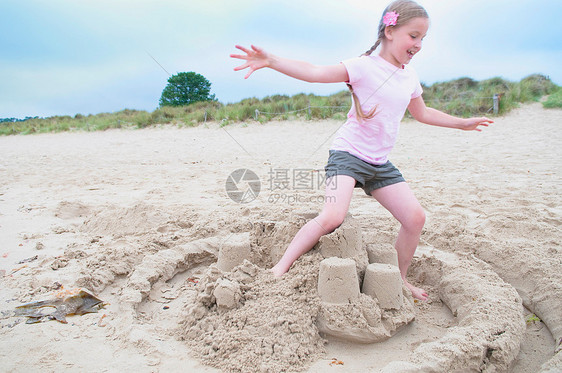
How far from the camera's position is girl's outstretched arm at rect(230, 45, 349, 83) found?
1.72 metres

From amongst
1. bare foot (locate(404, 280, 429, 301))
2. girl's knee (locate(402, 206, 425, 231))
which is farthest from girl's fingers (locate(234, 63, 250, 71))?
bare foot (locate(404, 280, 429, 301))

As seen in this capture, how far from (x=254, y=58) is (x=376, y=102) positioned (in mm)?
747

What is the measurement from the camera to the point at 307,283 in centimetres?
185

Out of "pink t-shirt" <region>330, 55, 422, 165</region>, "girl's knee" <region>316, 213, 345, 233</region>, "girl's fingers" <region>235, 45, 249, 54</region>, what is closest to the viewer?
"girl's fingers" <region>235, 45, 249, 54</region>

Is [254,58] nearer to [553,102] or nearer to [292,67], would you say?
[292,67]

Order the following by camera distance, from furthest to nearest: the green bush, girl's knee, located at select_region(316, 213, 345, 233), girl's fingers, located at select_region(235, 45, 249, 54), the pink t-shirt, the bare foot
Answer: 1. the green bush
2. the bare foot
3. the pink t-shirt
4. girl's knee, located at select_region(316, 213, 345, 233)
5. girl's fingers, located at select_region(235, 45, 249, 54)

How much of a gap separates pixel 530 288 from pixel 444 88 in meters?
13.6

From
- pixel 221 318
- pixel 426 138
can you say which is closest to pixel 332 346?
pixel 221 318

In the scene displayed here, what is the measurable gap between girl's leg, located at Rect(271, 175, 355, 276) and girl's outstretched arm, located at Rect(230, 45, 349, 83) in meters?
0.53

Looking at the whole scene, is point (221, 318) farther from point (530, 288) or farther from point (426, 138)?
point (426, 138)

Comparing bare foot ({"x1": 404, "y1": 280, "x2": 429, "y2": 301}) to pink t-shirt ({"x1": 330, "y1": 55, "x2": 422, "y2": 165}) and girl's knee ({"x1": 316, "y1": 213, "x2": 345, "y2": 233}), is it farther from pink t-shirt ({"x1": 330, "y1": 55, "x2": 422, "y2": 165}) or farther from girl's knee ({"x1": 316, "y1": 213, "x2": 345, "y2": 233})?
pink t-shirt ({"x1": 330, "y1": 55, "x2": 422, "y2": 165})

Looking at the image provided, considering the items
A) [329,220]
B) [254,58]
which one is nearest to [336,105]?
[329,220]

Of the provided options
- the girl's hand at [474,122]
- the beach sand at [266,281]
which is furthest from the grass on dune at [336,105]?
the girl's hand at [474,122]

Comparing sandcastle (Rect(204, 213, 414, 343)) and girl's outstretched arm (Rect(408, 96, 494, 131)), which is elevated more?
girl's outstretched arm (Rect(408, 96, 494, 131))
